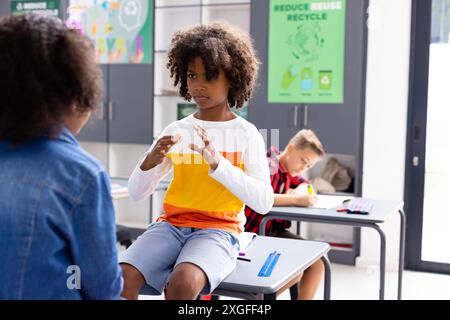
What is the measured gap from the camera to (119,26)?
4695mm

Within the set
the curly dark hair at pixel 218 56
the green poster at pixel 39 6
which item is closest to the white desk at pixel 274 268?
the curly dark hair at pixel 218 56

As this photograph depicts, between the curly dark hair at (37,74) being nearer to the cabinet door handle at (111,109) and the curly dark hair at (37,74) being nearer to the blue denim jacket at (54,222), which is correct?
the blue denim jacket at (54,222)

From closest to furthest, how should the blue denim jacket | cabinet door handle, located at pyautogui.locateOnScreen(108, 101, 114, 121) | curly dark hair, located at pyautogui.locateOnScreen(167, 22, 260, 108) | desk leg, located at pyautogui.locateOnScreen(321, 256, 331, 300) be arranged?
the blue denim jacket → curly dark hair, located at pyautogui.locateOnScreen(167, 22, 260, 108) → desk leg, located at pyautogui.locateOnScreen(321, 256, 331, 300) → cabinet door handle, located at pyautogui.locateOnScreen(108, 101, 114, 121)

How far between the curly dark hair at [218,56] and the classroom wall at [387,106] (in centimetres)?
248

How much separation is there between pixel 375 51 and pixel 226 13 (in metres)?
1.33

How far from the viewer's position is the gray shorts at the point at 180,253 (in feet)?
4.73

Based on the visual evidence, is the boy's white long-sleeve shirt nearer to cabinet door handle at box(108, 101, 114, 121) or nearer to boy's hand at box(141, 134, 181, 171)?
boy's hand at box(141, 134, 181, 171)

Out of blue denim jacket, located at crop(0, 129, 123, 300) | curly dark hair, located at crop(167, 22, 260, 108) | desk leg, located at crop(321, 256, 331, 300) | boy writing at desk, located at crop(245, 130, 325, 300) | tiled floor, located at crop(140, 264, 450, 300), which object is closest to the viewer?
blue denim jacket, located at crop(0, 129, 123, 300)

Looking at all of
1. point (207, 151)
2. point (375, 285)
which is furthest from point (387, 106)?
point (207, 151)

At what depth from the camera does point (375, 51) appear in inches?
155

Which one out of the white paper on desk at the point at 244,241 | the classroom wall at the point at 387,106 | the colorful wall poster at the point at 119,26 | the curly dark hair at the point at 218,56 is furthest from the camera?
the colorful wall poster at the point at 119,26

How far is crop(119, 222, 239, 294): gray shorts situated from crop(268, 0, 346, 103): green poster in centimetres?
262

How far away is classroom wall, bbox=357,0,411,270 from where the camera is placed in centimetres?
390

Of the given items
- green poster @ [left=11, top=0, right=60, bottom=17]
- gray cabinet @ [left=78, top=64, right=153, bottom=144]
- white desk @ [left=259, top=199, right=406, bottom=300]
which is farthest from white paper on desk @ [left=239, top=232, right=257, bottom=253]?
green poster @ [left=11, top=0, right=60, bottom=17]
